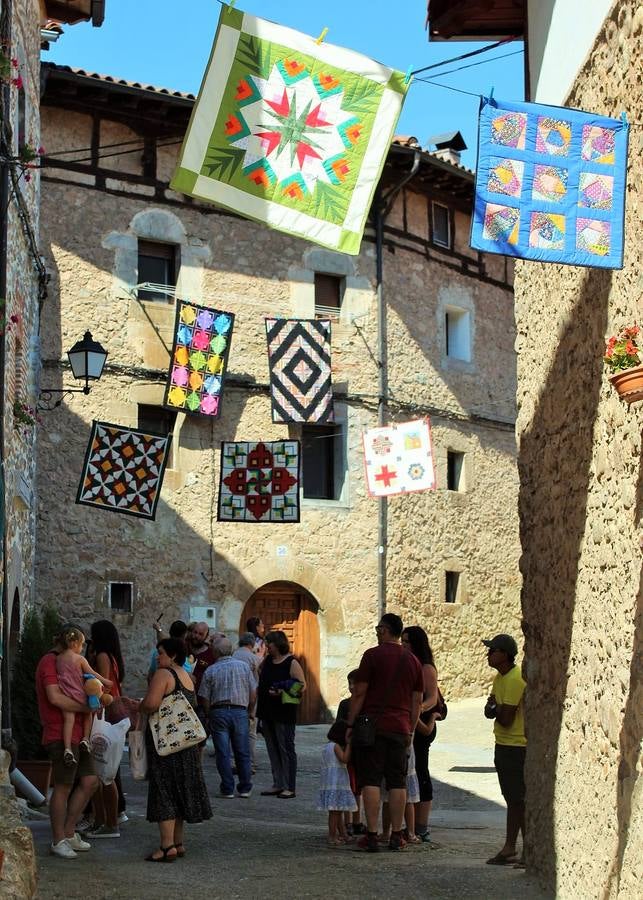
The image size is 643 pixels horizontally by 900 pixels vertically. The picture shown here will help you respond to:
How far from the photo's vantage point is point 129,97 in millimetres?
18016

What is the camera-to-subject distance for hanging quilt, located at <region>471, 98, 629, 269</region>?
5656 millimetres

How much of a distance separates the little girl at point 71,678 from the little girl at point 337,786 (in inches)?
61.5

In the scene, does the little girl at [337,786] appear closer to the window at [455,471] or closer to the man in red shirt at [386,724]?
the man in red shirt at [386,724]

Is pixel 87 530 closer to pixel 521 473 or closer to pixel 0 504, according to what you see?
pixel 0 504

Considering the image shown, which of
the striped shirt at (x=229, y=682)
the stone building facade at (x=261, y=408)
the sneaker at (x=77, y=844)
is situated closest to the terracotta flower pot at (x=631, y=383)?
the sneaker at (x=77, y=844)

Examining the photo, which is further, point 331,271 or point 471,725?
point 331,271

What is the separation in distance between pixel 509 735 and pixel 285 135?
3743 millimetres

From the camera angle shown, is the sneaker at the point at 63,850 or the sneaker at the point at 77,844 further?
the sneaker at the point at 77,844

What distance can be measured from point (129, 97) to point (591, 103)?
12440 millimetres

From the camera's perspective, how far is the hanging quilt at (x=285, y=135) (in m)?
6.96

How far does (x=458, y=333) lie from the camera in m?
21.5

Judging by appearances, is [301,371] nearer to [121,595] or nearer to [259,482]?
[259,482]

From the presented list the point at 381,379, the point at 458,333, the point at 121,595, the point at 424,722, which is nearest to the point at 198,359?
the point at 381,379

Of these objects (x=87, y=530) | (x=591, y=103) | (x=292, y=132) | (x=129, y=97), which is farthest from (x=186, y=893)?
(x=129, y=97)
